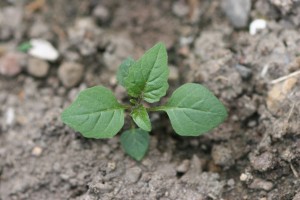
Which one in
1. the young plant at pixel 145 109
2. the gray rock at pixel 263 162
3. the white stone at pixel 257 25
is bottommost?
the gray rock at pixel 263 162

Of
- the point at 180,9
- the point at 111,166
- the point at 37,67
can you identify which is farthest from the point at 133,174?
the point at 180,9

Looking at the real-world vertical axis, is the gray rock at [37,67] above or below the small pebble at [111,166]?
above

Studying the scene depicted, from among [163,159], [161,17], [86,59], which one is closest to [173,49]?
[161,17]

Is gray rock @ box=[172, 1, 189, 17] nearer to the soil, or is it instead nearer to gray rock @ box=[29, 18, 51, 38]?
the soil

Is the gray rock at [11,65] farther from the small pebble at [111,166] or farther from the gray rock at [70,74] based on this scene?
the small pebble at [111,166]

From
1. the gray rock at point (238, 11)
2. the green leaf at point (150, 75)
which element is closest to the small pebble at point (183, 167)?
the green leaf at point (150, 75)

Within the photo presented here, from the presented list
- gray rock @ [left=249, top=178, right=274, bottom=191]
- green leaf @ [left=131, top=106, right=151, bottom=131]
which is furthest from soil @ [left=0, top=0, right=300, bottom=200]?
green leaf @ [left=131, top=106, right=151, bottom=131]
